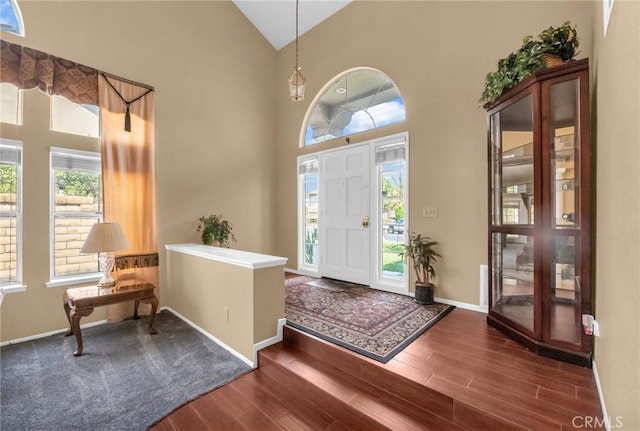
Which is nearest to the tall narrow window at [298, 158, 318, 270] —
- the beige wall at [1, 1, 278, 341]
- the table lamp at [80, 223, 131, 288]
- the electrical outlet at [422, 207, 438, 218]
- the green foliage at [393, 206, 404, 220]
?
the beige wall at [1, 1, 278, 341]

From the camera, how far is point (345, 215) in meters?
4.28

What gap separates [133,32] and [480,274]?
525 cm

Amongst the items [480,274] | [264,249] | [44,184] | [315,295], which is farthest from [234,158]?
[480,274]

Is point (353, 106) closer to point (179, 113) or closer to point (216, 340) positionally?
point (179, 113)

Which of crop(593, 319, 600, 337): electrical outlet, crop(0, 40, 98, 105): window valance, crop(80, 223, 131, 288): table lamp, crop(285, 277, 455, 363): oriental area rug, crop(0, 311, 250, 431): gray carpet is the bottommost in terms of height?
crop(0, 311, 250, 431): gray carpet

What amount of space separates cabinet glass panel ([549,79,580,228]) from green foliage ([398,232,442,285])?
4.61 ft

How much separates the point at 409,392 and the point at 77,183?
4.06 m

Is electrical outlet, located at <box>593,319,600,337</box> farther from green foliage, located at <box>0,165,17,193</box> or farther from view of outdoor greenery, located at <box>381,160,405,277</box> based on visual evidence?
green foliage, located at <box>0,165,17,193</box>

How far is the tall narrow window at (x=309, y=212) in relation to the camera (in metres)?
4.80

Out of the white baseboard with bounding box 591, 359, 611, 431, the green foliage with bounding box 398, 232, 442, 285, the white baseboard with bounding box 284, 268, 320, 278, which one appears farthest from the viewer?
the white baseboard with bounding box 284, 268, 320, 278

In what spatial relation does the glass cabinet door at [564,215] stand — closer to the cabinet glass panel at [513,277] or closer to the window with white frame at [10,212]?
the cabinet glass panel at [513,277]

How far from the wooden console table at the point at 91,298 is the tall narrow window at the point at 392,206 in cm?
300

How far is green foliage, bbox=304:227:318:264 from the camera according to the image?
191 inches

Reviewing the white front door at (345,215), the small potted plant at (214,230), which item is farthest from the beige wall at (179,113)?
the white front door at (345,215)
